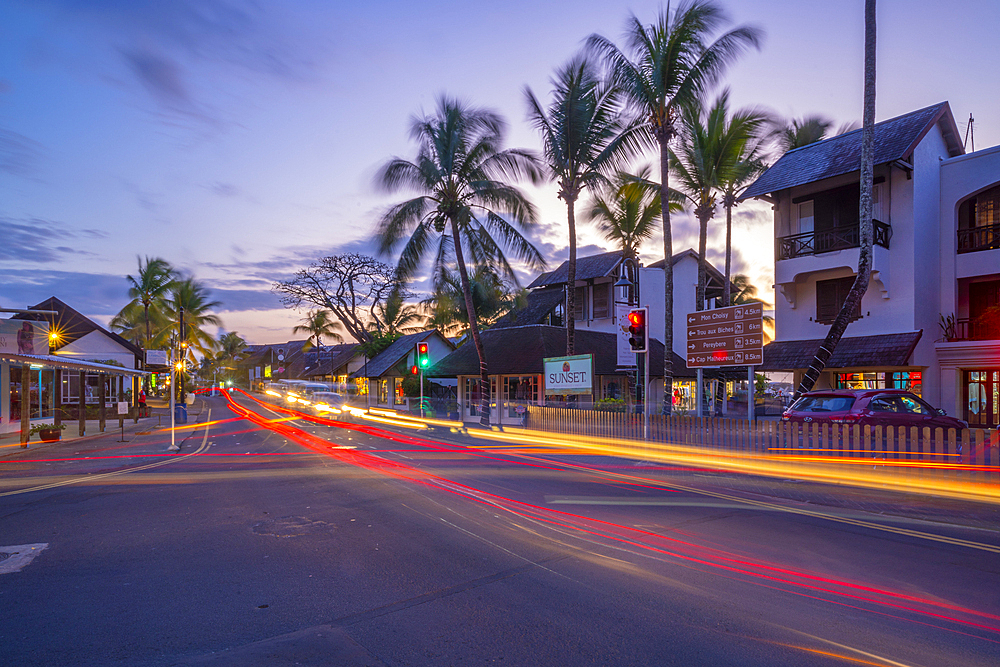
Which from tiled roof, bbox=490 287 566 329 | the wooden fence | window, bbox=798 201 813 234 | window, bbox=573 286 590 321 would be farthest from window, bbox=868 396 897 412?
Result: tiled roof, bbox=490 287 566 329

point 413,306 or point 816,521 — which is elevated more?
point 413,306

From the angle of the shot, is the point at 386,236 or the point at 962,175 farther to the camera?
the point at 386,236

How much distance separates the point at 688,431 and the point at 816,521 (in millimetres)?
7530

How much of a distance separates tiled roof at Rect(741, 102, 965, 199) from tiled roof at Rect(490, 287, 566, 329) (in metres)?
13.7

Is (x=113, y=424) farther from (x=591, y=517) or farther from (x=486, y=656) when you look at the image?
(x=486, y=656)

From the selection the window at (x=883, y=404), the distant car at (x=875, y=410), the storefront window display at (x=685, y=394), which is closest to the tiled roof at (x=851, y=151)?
the distant car at (x=875, y=410)

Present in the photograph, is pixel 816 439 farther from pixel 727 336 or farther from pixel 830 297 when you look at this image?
pixel 830 297

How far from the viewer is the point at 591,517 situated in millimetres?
9055

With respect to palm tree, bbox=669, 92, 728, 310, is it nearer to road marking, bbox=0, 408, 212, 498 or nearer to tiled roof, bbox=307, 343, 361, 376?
road marking, bbox=0, 408, 212, 498

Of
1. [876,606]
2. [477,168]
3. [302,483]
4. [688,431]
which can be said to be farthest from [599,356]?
[876,606]

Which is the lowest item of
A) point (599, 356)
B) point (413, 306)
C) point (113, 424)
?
point (113, 424)

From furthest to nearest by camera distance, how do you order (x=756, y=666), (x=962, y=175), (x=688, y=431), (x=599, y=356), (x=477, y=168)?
1. (x=599, y=356)
2. (x=477, y=168)
3. (x=962, y=175)
4. (x=688, y=431)
5. (x=756, y=666)

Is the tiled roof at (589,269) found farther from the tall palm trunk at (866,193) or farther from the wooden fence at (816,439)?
the tall palm trunk at (866,193)

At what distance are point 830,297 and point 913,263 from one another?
9.38ft
